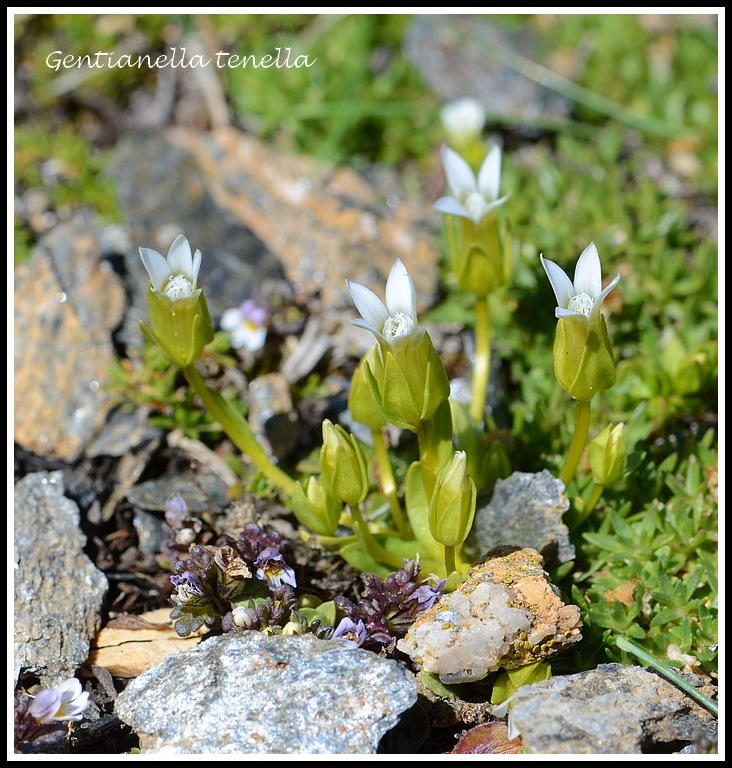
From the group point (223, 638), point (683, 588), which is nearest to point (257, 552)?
point (223, 638)

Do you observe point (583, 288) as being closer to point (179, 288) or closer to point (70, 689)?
point (179, 288)

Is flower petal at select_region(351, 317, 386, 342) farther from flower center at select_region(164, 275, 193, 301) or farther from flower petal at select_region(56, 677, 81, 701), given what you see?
flower petal at select_region(56, 677, 81, 701)

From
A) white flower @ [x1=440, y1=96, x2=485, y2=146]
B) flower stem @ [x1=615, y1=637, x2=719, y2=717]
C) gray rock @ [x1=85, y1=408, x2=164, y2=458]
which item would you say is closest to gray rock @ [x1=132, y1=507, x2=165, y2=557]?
gray rock @ [x1=85, y1=408, x2=164, y2=458]

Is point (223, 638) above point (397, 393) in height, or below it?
below

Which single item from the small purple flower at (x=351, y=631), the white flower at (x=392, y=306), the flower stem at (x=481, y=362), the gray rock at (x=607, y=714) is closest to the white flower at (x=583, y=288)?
the white flower at (x=392, y=306)

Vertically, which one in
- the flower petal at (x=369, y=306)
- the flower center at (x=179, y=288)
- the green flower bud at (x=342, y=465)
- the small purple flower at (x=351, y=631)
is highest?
the flower center at (x=179, y=288)

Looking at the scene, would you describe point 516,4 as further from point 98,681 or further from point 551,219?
point 98,681

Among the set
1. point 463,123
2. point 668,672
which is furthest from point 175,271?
point 463,123

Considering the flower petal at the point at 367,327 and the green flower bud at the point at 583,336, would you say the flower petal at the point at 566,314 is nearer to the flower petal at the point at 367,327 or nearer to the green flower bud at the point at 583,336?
the green flower bud at the point at 583,336
